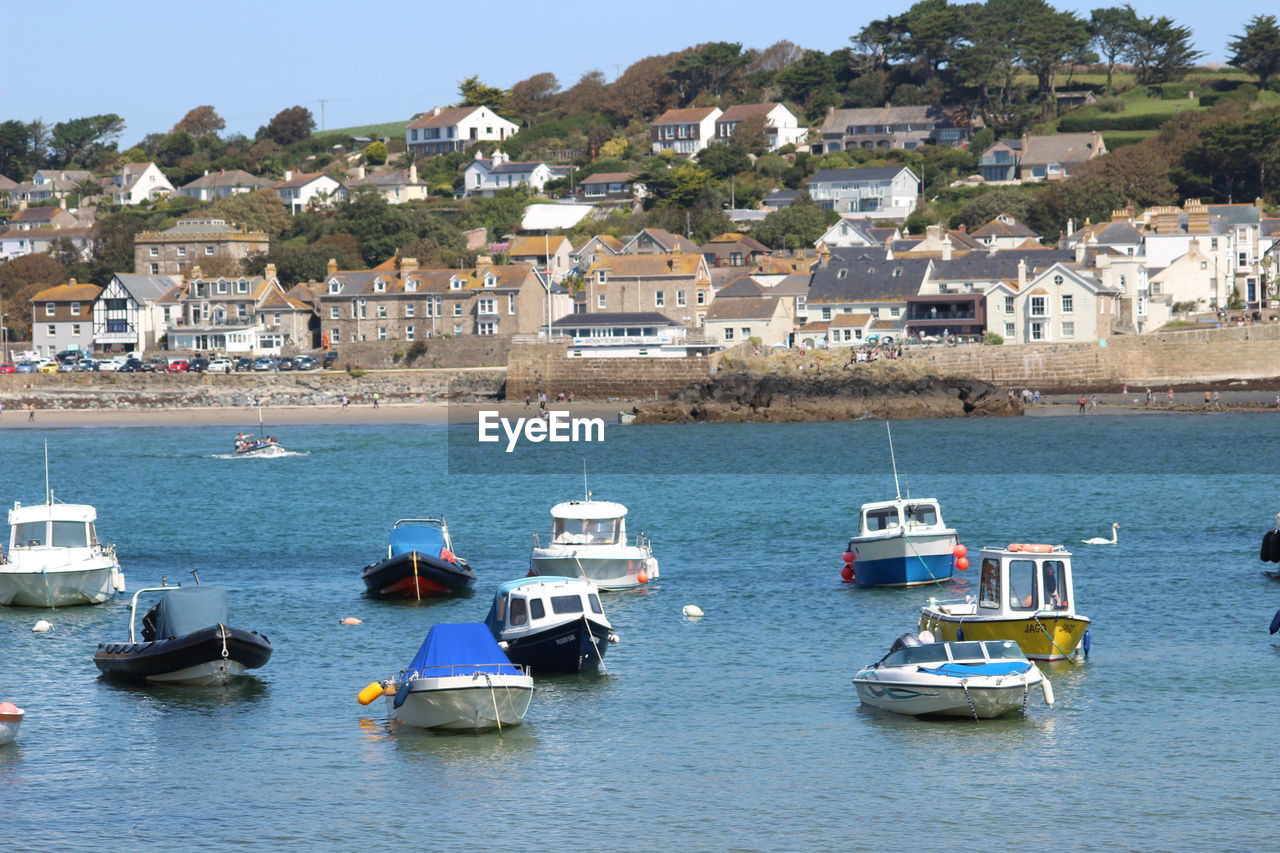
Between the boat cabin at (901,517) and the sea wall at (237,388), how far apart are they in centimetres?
6304

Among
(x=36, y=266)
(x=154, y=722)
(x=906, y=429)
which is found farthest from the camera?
(x=36, y=266)

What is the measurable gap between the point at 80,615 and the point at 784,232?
97708mm

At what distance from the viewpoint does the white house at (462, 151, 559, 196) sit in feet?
520

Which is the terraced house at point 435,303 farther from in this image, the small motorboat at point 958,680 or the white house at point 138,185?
the small motorboat at point 958,680

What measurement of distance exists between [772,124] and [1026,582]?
138m

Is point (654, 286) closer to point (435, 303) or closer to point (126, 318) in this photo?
point (435, 303)

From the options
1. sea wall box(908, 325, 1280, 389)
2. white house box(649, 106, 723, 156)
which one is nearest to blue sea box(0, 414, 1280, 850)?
sea wall box(908, 325, 1280, 389)

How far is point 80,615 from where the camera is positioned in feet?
113

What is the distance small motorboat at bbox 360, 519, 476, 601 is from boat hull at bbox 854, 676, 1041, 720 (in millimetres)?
12934

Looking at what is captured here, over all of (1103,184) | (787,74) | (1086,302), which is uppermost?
(787,74)

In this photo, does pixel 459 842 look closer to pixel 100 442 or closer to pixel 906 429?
pixel 906 429

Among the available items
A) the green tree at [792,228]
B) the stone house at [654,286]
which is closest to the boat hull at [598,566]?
the stone house at [654,286]

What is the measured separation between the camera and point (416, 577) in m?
35.5

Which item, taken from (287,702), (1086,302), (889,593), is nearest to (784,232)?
(1086,302)
